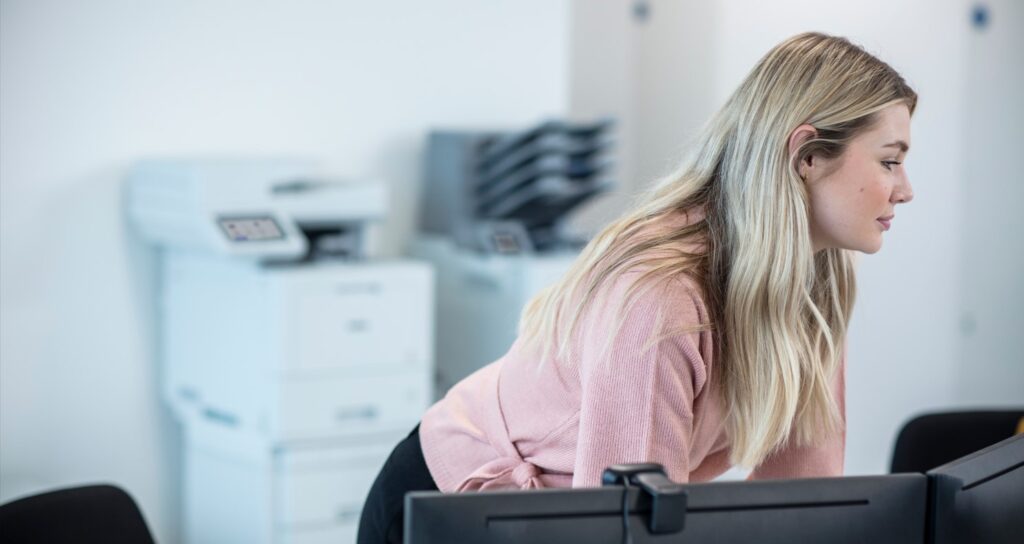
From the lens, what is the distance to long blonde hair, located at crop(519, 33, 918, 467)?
1.37 metres

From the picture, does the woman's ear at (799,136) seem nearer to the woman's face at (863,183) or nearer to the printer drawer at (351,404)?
the woman's face at (863,183)

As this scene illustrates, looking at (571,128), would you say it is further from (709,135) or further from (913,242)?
(709,135)

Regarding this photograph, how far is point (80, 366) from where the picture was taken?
122 inches

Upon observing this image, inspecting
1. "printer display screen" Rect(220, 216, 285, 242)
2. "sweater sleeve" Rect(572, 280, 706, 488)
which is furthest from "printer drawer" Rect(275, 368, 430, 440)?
"sweater sleeve" Rect(572, 280, 706, 488)

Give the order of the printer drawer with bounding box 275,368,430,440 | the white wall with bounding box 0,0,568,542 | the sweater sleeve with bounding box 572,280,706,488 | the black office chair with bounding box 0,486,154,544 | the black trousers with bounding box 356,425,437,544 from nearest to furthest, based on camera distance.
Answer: the sweater sleeve with bounding box 572,280,706,488, the black trousers with bounding box 356,425,437,544, the black office chair with bounding box 0,486,154,544, the printer drawer with bounding box 275,368,430,440, the white wall with bounding box 0,0,568,542

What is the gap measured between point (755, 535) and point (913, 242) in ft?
10.6

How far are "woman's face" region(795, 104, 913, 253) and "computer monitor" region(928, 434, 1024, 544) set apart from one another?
424 mm

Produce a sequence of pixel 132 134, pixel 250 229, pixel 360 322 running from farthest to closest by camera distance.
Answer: pixel 132 134 → pixel 360 322 → pixel 250 229

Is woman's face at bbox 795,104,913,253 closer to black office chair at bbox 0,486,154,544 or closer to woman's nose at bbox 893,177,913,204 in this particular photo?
woman's nose at bbox 893,177,913,204

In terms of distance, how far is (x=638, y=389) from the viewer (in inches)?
50.6

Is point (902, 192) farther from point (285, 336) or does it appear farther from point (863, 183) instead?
point (285, 336)

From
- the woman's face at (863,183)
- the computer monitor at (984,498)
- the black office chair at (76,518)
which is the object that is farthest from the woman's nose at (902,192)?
the black office chair at (76,518)

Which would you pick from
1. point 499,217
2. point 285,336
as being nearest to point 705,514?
point 285,336

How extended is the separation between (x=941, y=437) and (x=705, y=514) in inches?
65.3
